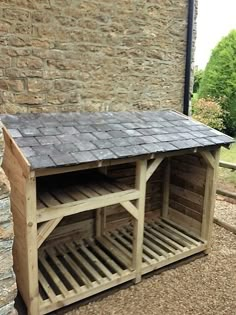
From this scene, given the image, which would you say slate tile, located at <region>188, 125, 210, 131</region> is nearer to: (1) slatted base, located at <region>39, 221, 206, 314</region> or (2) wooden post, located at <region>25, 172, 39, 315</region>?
(1) slatted base, located at <region>39, 221, 206, 314</region>

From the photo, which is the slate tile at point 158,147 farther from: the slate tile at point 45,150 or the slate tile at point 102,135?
the slate tile at point 45,150

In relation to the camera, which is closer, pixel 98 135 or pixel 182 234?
pixel 98 135

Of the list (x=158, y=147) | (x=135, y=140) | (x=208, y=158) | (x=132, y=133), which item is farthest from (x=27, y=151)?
(x=208, y=158)

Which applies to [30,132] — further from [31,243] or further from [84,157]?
[31,243]

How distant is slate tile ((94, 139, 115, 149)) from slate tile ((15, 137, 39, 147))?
0.66 m

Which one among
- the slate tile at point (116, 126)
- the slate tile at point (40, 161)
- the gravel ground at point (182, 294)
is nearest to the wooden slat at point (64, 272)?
the gravel ground at point (182, 294)

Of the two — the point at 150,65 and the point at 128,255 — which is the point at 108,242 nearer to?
the point at 128,255

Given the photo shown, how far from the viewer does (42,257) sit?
166 inches

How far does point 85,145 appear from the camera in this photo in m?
3.29

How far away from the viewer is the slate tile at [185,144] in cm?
380

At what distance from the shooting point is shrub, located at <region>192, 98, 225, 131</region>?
400 inches

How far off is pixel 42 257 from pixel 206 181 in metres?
2.58

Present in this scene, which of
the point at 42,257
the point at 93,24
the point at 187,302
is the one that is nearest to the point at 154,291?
the point at 187,302

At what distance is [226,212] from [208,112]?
5.05 meters
